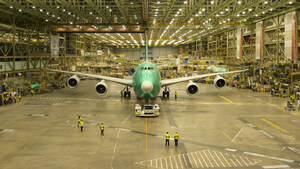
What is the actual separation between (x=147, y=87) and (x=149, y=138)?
325 inches

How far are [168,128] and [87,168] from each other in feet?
30.3

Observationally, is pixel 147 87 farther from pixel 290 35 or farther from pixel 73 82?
pixel 290 35

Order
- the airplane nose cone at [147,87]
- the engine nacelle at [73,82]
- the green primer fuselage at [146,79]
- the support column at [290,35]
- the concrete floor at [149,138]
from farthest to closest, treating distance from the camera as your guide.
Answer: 1. the support column at [290,35]
2. the engine nacelle at [73,82]
3. the green primer fuselage at [146,79]
4. the airplane nose cone at [147,87]
5. the concrete floor at [149,138]

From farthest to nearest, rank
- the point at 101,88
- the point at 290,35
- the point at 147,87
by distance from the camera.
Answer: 1. the point at 290,35
2. the point at 101,88
3. the point at 147,87

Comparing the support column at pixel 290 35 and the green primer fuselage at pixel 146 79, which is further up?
the support column at pixel 290 35

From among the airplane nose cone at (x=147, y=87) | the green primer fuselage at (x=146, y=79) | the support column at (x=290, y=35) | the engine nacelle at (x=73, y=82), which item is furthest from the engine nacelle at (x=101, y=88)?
the support column at (x=290, y=35)

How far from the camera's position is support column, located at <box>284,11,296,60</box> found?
4531cm

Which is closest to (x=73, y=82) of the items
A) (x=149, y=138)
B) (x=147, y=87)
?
(x=147, y=87)

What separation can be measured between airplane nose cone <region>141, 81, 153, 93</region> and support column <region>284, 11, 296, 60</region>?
33253 millimetres

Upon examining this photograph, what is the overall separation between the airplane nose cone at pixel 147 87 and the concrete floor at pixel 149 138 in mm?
2977

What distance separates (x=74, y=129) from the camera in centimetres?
2086

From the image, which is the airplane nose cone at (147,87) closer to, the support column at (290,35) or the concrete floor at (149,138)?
Answer: the concrete floor at (149,138)

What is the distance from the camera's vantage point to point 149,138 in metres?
18.2

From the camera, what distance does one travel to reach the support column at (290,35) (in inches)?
1784
